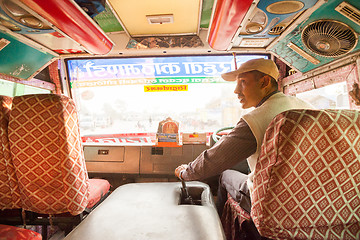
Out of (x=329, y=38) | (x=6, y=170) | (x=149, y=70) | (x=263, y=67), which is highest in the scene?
(x=149, y=70)

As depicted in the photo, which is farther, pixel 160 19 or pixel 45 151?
pixel 160 19

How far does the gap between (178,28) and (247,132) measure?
2.11m

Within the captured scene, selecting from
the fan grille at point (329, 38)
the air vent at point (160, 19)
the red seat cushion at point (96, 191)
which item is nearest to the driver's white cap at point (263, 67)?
the fan grille at point (329, 38)

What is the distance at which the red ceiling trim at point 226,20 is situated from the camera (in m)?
1.53

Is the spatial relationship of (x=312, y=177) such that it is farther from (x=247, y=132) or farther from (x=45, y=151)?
(x=45, y=151)

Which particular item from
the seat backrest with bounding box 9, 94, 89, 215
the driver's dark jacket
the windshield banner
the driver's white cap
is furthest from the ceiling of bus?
the driver's dark jacket

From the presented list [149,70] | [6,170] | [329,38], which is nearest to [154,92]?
[149,70]

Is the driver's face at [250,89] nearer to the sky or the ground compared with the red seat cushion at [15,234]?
nearer to the sky

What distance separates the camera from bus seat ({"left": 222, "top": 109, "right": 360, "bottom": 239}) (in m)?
0.92

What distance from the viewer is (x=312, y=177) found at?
3.11 ft

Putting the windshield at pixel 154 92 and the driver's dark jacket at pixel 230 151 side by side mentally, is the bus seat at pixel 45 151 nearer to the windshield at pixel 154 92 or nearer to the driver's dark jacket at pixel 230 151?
the driver's dark jacket at pixel 230 151

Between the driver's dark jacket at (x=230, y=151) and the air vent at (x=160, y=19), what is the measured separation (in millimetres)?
1872

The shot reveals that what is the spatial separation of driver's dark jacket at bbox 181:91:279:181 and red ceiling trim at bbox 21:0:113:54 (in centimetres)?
164

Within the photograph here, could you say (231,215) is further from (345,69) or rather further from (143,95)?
(143,95)
